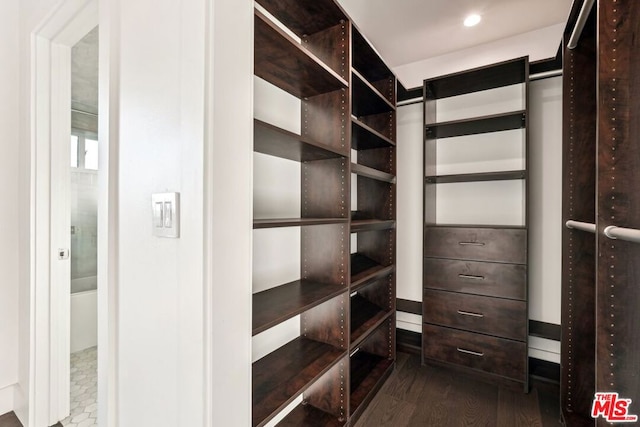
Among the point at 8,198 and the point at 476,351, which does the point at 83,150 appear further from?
the point at 476,351

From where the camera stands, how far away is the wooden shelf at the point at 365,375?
1.88 meters

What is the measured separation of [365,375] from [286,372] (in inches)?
36.0

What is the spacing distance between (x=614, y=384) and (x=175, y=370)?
1.45m

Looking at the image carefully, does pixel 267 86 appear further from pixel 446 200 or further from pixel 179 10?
pixel 446 200

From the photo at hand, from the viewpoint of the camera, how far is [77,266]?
268cm

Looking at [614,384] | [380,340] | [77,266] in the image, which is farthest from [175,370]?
[77,266]

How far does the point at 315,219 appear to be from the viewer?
1450mm

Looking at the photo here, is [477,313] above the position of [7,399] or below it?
above

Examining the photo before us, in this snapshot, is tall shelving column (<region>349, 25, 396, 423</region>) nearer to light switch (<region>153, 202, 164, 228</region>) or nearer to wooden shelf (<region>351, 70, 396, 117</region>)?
wooden shelf (<region>351, 70, 396, 117</region>)

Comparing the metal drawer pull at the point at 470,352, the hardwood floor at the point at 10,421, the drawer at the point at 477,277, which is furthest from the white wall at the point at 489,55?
the hardwood floor at the point at 10,421

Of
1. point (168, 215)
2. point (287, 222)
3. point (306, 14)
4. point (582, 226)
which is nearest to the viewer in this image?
point (168, 215)

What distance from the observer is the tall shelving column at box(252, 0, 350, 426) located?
1413mm

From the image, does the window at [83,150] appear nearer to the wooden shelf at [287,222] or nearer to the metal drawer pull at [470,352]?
the wooden shelf at [287,222]

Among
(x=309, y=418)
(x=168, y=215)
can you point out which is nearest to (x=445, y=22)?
(x=168, y=215)
